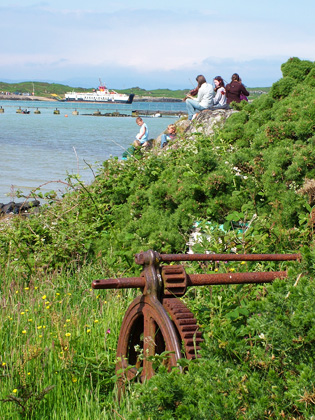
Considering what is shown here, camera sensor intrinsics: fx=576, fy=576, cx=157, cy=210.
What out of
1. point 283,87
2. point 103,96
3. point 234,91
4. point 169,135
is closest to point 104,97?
point 103,96

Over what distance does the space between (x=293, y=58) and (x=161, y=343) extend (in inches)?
269

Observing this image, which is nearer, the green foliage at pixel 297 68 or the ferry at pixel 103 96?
the green foliage at pixel 297 68

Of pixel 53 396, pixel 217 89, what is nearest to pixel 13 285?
pixel 53 396

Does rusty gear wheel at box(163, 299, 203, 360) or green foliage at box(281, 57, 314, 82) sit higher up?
green foliage at box(281, 57, 314, 82)

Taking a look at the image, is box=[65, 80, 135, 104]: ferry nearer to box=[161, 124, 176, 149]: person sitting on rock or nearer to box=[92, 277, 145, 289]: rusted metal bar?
box=[161, 124, 176, 149]: person sitting on rock

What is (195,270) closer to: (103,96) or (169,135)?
(169,135)

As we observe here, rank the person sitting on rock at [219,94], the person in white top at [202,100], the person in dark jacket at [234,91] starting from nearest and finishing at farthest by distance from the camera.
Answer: the person in dark jacket at [234,91] → the person in white top at [202,100] → the person sitting on rock at [219,94]

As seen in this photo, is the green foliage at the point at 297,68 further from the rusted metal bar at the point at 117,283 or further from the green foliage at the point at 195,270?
the rusted metal bar at the point at 117,283

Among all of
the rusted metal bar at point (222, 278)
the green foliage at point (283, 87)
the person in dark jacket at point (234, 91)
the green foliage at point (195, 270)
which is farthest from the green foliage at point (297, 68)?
the person in dark jacket at point (234, 91)

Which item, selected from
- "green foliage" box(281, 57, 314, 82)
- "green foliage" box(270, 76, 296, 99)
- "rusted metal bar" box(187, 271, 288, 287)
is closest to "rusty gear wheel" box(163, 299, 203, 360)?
"rusted metal bar" box(187, 271, 288, 287)

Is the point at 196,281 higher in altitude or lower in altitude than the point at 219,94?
lower

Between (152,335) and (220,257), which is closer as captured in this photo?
(152,335)

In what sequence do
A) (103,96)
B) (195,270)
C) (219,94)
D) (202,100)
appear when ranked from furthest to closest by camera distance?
(103,96) → (219,94) → (202,100) → (195,270)

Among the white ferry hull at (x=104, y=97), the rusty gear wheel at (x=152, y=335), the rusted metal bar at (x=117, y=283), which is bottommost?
the rusty gear wheel at (x=152, y=335)
